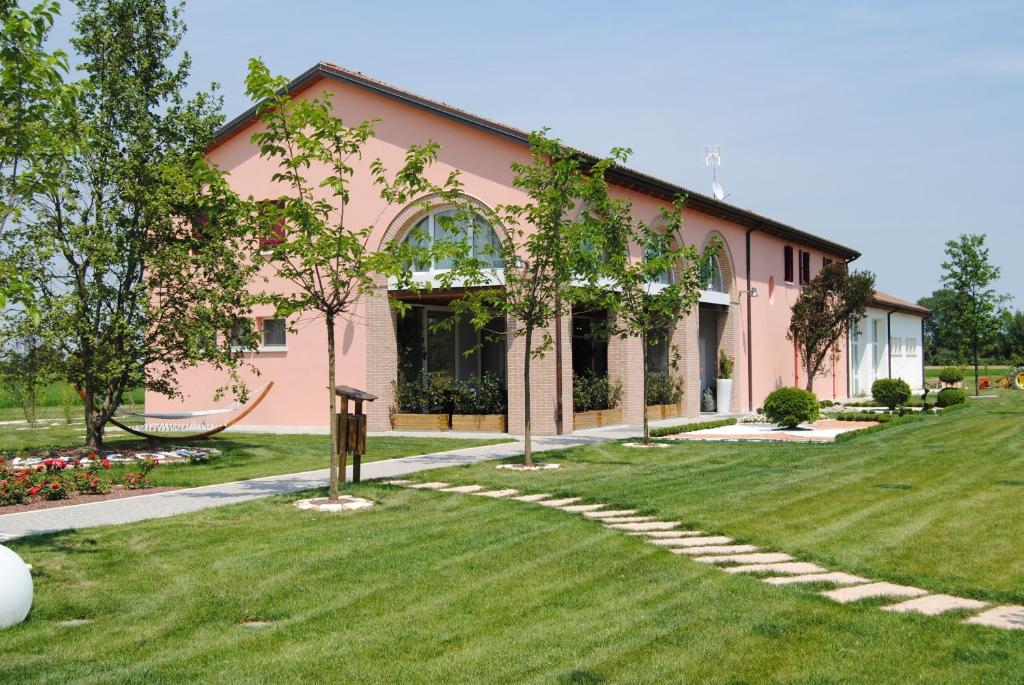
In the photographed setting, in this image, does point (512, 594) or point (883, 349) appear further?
point (883, 349)

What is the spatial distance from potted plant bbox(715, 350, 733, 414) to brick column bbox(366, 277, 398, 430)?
9.72 meters

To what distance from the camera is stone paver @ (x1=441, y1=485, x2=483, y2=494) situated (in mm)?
10602

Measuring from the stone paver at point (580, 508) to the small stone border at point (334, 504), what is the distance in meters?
2.03

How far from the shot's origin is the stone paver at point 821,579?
619 cm

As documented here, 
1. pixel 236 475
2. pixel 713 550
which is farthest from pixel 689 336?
pixel 713 550

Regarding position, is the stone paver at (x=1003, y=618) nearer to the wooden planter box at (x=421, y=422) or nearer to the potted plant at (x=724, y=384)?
the wooden planter box at (x=421, y=422)

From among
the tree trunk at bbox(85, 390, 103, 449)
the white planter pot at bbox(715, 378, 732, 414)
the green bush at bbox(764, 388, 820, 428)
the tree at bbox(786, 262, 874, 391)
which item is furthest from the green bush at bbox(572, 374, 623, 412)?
the tree at bbox(786, 262, 874, 391)

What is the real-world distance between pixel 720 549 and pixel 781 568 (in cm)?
74

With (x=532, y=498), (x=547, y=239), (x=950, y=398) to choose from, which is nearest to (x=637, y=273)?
(x=547, y=239)

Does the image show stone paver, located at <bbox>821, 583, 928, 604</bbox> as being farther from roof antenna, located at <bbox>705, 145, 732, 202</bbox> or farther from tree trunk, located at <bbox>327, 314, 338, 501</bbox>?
roof antenna, located at <bbox>705, 145, 732, 202</bbox>

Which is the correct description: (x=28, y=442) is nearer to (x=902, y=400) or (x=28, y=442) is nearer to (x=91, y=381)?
(x=91, y=381)

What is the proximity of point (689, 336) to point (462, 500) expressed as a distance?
1435cm

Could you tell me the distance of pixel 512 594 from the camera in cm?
602

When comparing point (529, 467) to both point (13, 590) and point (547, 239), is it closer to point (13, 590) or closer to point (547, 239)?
point (547, 239)
